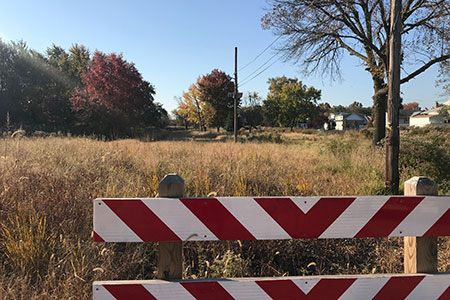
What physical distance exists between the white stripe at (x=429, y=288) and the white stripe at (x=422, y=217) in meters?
0.26

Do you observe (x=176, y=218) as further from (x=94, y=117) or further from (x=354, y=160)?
(x=94, y=117)

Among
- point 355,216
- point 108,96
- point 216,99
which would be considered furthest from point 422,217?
point 216,99

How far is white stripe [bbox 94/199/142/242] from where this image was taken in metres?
1.53

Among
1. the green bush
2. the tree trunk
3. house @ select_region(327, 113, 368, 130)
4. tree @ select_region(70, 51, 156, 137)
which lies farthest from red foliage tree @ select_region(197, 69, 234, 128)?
house @ select_region(327, 113, 368, 130)

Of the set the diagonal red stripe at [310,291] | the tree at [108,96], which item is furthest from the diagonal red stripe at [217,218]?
the tree at [108,96]

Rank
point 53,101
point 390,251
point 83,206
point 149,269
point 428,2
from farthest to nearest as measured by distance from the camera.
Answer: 1. point 53,101
2. point 428,2
3. point 83,206
4. point 390,251
5. point 149,269

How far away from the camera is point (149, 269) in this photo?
281cm

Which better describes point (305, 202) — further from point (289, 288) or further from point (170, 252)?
point (170, 252)

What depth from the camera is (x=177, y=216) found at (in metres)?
1.55

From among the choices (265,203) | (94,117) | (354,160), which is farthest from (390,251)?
(94,117)

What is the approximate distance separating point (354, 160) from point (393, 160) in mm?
2397

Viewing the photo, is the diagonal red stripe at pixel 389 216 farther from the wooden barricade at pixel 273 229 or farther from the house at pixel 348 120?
the house at pixel 348 120

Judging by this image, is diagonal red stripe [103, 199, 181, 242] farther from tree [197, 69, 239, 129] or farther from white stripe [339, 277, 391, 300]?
tree [197, 69, 239, 129]

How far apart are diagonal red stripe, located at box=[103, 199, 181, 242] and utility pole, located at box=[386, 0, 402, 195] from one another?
527cm
